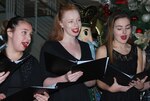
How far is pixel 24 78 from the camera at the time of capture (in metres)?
2.57

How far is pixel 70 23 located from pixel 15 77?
0.61 metres

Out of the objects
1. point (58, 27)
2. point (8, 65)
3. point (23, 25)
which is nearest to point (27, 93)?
point (8, 65)

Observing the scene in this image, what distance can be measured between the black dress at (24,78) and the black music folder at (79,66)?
0.11 metres

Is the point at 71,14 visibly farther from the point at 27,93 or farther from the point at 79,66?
the point at 27,93

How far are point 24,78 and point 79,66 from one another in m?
0.47

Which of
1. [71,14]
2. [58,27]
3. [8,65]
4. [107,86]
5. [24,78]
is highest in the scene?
[71,14]

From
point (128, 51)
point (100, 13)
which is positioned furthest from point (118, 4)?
point (128, 51)

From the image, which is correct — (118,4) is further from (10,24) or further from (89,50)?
(10,24)

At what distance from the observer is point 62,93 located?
2.66m

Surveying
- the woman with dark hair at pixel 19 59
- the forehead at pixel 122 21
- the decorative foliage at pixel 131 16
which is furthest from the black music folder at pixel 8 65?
the decorative foliage at pixel 131 16

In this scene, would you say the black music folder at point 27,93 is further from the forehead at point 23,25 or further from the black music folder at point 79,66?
the forehead at point 23,25

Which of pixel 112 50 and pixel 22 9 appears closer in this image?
pixel 112 50

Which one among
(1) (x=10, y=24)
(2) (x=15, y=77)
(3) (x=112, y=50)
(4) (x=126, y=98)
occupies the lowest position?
(4) (x=126, y=98)

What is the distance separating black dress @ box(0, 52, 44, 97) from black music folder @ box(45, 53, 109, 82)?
4.4 inches
